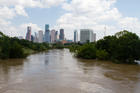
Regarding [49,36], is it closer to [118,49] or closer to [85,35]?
[85,35]

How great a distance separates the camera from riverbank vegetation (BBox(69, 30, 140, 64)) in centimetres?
2170

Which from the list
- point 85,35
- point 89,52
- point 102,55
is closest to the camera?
point 102,55

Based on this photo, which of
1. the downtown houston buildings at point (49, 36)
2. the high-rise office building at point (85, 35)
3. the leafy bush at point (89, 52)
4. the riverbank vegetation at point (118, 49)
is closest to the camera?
the riverbank vegetation at point (118, 49)

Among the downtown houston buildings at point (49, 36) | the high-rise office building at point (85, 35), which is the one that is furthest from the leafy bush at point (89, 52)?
the downtown houston buildings at point (49, 36)

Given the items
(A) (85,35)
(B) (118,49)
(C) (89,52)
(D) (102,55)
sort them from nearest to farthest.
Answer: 1. (B) (118,49)
2. (D) (102,55)
3. (C) (89,52)
4. (A) (85,35)

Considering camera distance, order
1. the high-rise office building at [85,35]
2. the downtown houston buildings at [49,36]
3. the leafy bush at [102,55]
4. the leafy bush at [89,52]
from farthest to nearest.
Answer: the downtown houston buildings at [49,36], the high-rise office building at [85,35], the leafy bush at [89,52], the leafy bush at [102,55]

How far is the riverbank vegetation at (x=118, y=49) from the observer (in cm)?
2170

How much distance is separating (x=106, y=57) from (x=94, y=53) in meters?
2.75

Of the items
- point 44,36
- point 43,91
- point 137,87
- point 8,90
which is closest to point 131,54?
point 137,87

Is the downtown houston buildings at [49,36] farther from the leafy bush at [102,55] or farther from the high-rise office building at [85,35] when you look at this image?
the leafy bush at [102,55]

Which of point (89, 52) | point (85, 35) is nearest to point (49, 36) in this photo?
point (85, 35)

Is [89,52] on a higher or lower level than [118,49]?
lower

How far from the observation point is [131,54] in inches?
866

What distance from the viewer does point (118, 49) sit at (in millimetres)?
24078
